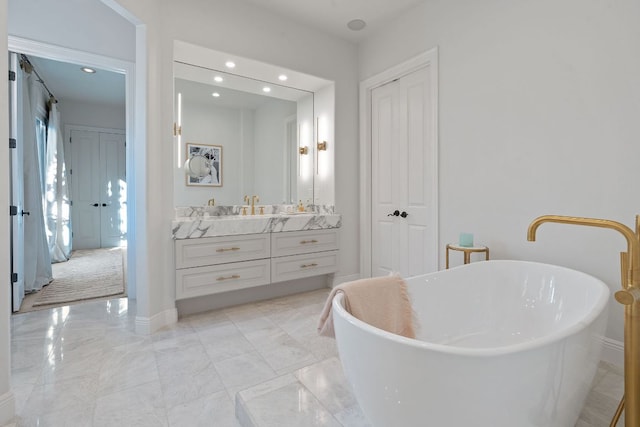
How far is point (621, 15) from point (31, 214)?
515 cm

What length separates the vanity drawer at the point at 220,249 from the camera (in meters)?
2.67

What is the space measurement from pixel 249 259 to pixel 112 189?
5062 mm

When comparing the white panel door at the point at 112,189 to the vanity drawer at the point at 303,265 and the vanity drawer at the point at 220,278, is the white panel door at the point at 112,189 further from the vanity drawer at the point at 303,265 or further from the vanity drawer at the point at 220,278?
the vanity drawer at the point at 303,265

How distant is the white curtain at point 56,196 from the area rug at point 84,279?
250 mm

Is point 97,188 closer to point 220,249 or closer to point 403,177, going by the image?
point 220,249

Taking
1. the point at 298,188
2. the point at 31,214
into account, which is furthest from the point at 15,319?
the point at 298,188

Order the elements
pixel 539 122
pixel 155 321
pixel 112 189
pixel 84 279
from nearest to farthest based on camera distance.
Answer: pixel 539 122 → pixel 155 321 → pixel 84 279 → pixel 112 189

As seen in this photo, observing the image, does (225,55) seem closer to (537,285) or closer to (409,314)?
(409,314)

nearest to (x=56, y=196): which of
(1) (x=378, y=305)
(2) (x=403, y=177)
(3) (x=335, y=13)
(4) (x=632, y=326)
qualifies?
(3) (x=335, y=13)

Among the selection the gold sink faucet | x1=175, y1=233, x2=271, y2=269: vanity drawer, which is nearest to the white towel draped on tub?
x1=175, y1=233, x2=271, y2=269: vanity drawer

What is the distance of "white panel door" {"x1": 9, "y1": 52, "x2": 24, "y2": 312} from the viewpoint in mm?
2861

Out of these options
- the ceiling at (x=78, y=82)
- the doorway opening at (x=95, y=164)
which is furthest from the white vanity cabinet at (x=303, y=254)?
the ceiling at (x=78, y=82)

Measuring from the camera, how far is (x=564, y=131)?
83.4 inches

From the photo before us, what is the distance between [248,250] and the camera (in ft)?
9.81
